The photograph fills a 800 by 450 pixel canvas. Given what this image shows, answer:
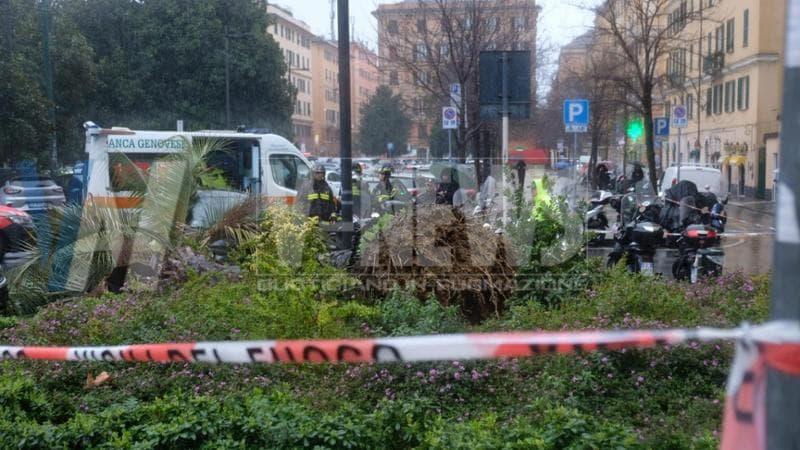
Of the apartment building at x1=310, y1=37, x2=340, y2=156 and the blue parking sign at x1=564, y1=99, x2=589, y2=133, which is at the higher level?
the apartment building at x1=310, y1=37, x2=340, y2=156

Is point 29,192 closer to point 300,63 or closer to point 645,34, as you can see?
point 645,34

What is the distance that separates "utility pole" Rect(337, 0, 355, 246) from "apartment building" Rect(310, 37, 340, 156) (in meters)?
52.8

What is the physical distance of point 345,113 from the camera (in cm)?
1199

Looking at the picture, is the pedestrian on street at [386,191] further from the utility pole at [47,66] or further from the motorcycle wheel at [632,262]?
the utility pole at [47,66]

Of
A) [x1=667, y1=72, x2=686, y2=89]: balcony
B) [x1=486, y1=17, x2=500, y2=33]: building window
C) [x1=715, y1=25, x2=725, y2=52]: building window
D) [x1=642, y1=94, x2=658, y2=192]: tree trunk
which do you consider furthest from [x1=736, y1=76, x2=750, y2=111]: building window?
[x1=486, y1=17, x2=500, y2=33]: building window

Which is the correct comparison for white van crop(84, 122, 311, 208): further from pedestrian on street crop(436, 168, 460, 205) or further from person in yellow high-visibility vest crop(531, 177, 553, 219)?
person in yellow high-visibility vest crop(531, 177, 553, 219)

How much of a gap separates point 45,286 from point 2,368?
12.4 feet

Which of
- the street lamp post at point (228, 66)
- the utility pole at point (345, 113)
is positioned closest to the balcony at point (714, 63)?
the street lamp post at point (228, 66)

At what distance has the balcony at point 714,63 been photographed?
33.8 metres

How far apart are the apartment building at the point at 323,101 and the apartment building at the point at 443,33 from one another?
40005 mm

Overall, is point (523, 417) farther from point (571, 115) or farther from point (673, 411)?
point (571, 115)

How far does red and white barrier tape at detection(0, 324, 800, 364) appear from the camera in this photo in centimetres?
241

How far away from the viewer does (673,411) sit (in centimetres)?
488

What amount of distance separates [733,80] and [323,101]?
38.0m
